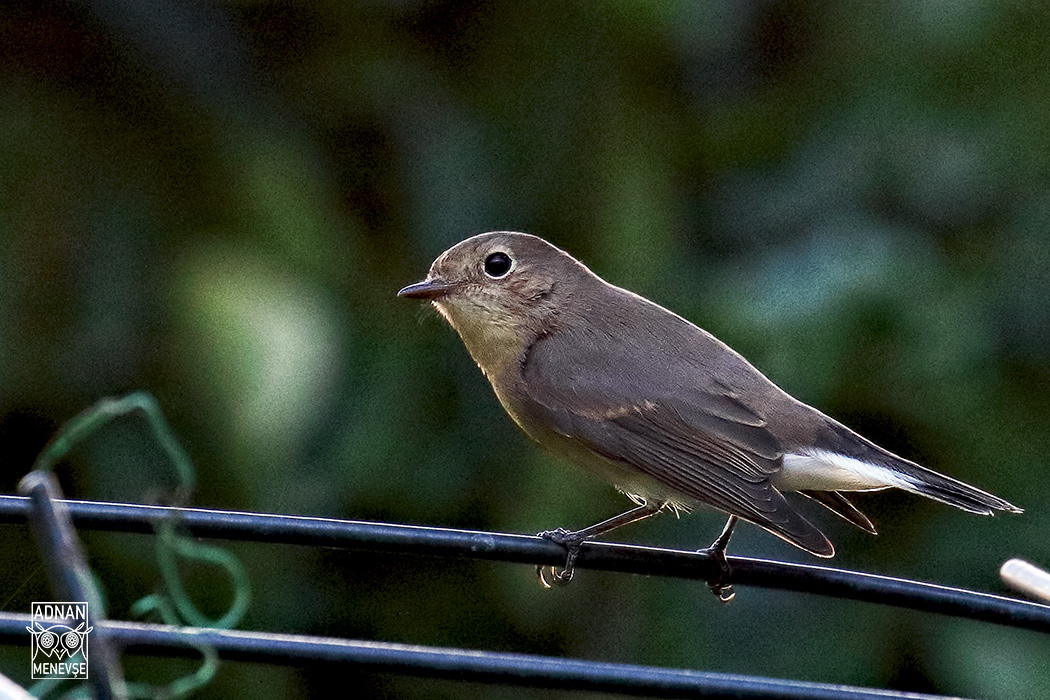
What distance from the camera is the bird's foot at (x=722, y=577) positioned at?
111 inches

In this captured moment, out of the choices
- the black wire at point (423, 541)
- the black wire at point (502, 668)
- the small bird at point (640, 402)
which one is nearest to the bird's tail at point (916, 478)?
the small bird at point (640, 402)

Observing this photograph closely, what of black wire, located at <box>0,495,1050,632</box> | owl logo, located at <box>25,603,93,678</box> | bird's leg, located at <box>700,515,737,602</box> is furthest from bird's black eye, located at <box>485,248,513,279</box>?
owl logo, located at <box>25,603,93,678</box>

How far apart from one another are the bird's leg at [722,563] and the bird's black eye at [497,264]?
90 centimetres

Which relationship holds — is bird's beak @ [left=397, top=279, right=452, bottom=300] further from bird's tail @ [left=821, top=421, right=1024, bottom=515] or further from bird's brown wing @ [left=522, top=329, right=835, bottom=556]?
bird's tail @ [left=821, top=421, right=1024, bottom=515]

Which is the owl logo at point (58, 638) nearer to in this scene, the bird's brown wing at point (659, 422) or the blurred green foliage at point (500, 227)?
the blurred green foliage at point (500, 227)

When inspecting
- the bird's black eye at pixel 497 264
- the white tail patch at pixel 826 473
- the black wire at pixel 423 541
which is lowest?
the black wire at pixel 423 541

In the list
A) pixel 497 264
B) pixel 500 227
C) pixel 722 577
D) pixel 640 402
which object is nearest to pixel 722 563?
pixel 722 577

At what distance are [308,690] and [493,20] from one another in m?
1.84

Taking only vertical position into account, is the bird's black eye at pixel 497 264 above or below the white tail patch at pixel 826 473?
above

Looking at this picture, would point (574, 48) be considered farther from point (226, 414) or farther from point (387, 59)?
point (226, 414)

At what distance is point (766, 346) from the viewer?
3631 mm

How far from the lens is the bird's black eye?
12.8 ft

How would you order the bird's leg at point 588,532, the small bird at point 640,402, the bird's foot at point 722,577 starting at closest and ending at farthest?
1. the bird's foot at point 722,577
2. the bird's leg at point 588,532
3. the small bird at point 640,402

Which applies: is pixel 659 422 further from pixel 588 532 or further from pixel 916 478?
pixel 916 478
